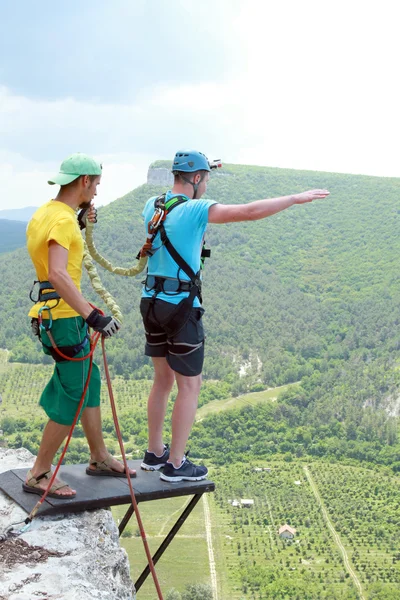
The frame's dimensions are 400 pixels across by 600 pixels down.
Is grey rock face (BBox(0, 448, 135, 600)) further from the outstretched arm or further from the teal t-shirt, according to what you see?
the outstretched arm

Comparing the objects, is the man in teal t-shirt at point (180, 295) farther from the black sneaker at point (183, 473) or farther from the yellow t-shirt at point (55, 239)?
the yellow t-shirt at point (55, 239)

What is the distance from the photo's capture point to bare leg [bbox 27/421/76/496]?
15.8 feet

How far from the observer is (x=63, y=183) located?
463 centimetres

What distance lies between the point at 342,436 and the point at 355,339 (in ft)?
93.8

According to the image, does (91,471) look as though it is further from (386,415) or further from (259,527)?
(386,415)

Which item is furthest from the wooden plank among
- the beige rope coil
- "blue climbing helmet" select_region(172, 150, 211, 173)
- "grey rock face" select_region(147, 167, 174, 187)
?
"grey rock face" select_region(147, 167, 174, 187)

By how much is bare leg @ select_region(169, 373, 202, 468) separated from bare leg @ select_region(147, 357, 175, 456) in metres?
0.18

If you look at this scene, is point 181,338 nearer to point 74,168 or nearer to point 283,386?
point 74,168

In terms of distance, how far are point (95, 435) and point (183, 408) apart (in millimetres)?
612

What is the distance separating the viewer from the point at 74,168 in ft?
15.3

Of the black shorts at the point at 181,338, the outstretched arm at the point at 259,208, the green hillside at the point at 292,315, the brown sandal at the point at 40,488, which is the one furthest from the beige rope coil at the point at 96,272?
the green hillside at the point at 292,315

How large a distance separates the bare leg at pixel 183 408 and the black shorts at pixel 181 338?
60 millimetres

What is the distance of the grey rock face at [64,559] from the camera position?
152 inches

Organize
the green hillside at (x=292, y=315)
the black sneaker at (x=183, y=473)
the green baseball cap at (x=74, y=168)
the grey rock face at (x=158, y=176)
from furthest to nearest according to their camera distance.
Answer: the grey rock face at (x=158, y=176) < the green hillside at (x=292, y=315) < the black sneaker at (x=183, y=473) < the green baseball cap at (x=74, y=168)
